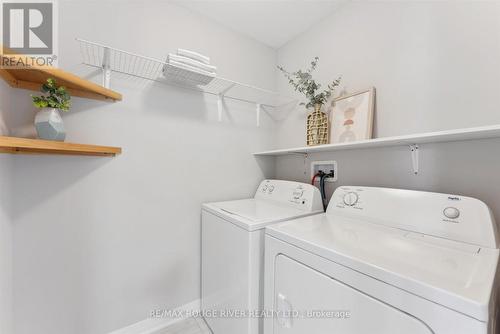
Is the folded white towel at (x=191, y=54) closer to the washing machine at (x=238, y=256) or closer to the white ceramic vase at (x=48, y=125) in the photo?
the white ceramic vase at (x=48, y=125)

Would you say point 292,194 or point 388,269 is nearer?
point 388,269

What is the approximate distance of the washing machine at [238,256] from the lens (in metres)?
1.04

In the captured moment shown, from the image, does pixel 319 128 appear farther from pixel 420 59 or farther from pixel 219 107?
→ pixel 219 107

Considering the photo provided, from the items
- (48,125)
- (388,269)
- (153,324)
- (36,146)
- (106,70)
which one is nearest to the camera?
(388,269)

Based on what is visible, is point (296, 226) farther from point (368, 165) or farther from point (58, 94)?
point (58, 94)

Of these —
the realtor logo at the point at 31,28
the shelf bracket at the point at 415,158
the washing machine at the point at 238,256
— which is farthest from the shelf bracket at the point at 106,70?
the shelf bracket at the point at 415,158

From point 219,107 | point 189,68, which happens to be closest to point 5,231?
point 189,68

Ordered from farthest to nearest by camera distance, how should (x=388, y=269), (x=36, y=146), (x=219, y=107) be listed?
(x=219, y=107) → (x=36, y=146) → (x=388, y=269)

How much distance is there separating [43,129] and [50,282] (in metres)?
0.88

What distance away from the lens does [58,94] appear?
0.99 metres

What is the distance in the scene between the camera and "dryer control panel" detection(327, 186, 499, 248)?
81 centimetres

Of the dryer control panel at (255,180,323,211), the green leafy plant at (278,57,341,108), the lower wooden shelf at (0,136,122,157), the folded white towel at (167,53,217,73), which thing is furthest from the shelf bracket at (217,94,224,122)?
the lower wooden shelf at (0,136,122,157)

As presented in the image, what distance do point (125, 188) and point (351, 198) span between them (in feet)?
4.95

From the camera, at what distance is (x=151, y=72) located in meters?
1.43
